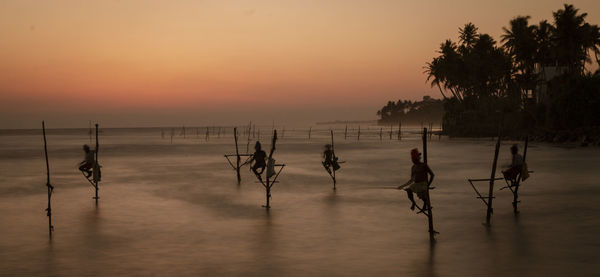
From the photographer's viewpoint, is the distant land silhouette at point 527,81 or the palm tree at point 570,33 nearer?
the distant land silhouette at point 527,81

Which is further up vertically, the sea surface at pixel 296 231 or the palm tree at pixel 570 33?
the palm tree at pixel 570 33

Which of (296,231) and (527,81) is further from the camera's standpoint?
(527,81)

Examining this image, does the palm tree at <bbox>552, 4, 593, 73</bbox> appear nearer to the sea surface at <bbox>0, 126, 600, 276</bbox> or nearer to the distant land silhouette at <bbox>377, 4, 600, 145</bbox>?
the distant land silhouette at <bbox>377, 4, 600, 145</bbox>

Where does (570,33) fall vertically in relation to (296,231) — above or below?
above

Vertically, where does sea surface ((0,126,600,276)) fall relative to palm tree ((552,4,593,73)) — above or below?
below

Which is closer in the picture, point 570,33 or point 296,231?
point 296,231

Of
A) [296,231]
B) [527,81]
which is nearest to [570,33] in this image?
[527,81]

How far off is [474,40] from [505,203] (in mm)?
87140

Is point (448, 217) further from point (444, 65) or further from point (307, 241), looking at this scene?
point (444, 65)

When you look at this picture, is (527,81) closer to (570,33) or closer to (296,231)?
(570,33)

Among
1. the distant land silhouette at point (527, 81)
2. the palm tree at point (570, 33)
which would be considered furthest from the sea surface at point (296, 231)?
the palm tree at point (570, 33)

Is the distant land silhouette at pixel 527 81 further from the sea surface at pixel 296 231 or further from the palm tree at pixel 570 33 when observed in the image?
the sea surface at pixel 296 231

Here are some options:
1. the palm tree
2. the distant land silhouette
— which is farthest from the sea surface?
the palm tree

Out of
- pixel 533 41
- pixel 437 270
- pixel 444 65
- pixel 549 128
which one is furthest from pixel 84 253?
pixel 444 65
